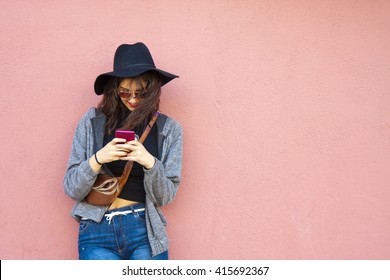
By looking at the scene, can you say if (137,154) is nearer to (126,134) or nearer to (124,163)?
(126,134)

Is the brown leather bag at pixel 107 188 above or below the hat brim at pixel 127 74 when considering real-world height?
below

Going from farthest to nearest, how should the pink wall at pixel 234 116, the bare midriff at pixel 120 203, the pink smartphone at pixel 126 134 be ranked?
1. the pink wall at pixel 234 116
2. the bare midriff at pixel 120 203
3. the pink smartphone at pixel 126 134

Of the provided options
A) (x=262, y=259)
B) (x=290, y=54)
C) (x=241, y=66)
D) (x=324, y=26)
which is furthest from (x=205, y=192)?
(x=324, y=26)

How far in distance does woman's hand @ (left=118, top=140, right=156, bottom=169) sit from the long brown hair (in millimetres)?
250

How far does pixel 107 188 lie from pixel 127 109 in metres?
0.51

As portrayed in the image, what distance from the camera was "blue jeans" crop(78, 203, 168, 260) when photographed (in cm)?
283

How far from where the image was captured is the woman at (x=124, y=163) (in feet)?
9.23

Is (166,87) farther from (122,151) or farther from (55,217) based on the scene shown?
(55,217)

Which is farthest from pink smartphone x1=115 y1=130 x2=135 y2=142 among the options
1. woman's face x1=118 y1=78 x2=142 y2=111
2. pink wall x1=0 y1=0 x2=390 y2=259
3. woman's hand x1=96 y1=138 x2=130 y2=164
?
pink wall x1=0 y1=0 x2=390 y2=259

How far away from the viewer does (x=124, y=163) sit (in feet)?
9.52

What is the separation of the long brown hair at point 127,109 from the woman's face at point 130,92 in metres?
0.02

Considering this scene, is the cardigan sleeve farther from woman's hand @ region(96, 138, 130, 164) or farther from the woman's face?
the woman's face

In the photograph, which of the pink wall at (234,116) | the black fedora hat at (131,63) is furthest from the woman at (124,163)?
the pink wall at (234,116)

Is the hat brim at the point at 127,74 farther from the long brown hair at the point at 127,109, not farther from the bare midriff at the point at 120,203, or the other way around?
the bare midriff at the point at 120,203
